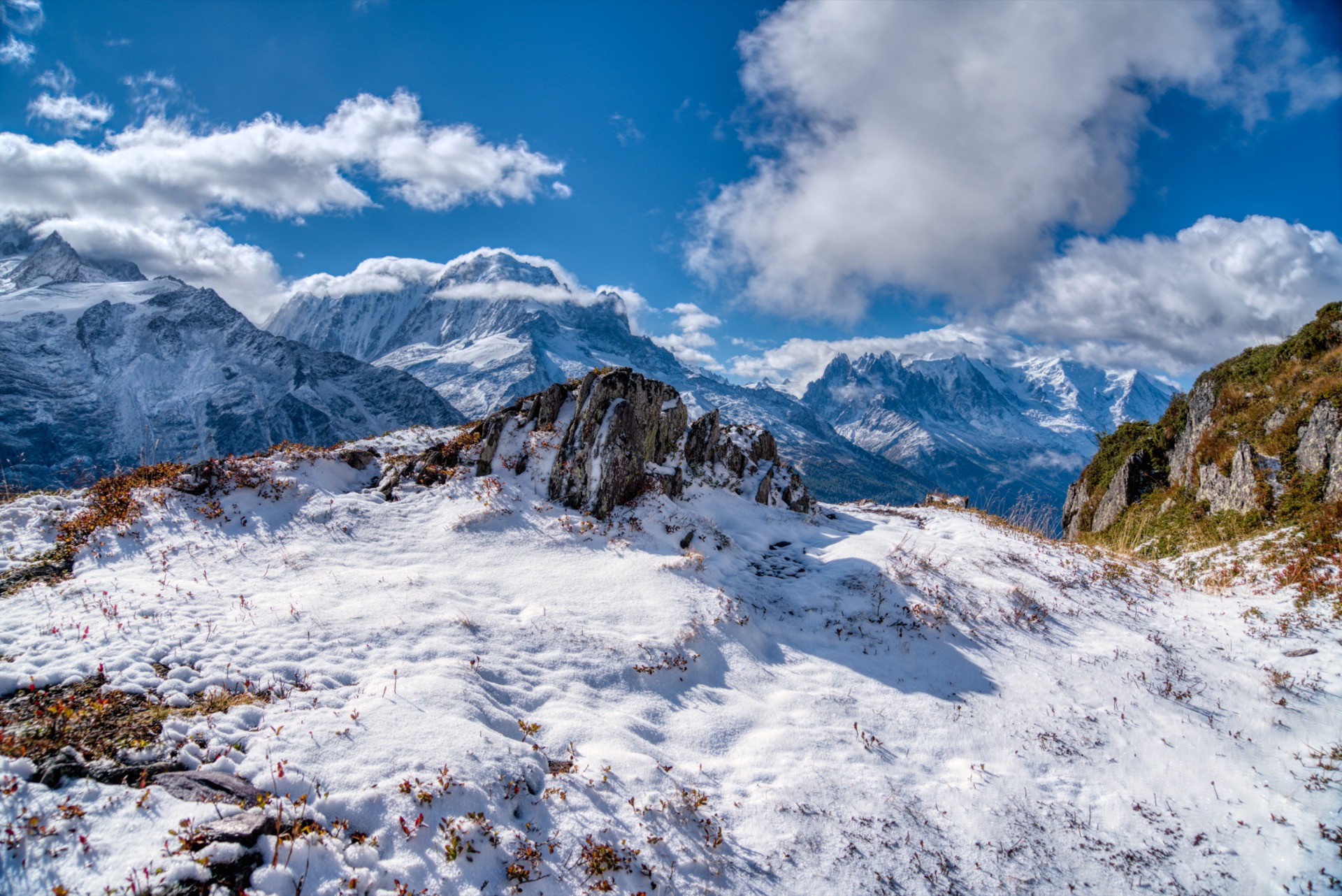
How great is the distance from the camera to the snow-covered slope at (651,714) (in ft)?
22.2

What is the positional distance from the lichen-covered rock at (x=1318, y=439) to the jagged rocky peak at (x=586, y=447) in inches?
782

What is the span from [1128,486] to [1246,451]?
6629mm

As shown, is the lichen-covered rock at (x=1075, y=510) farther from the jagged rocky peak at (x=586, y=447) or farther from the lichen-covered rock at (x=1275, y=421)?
the jagged rocky peak at (x=586, y=447)

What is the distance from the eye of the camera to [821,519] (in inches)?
1000

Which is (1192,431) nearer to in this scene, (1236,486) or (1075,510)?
(1236,486)

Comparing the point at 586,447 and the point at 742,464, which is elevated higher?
the point at 742,464

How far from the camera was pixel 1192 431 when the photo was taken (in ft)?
74.1

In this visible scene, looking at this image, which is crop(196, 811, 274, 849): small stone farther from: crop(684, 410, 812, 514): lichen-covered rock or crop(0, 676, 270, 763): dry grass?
crop(684, 410, 812, 514): lichen-covered rock

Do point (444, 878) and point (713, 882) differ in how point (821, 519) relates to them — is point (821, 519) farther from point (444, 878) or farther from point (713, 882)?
point (444, 878)

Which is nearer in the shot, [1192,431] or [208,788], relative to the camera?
[208,788]

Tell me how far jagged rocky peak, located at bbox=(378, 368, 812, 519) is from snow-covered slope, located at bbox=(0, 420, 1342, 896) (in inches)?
106

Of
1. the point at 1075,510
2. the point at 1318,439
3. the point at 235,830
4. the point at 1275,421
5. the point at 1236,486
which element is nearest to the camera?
the point at 235,830

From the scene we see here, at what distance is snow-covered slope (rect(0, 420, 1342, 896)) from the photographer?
22.2 feet

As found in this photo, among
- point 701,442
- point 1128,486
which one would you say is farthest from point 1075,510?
point 701,442
